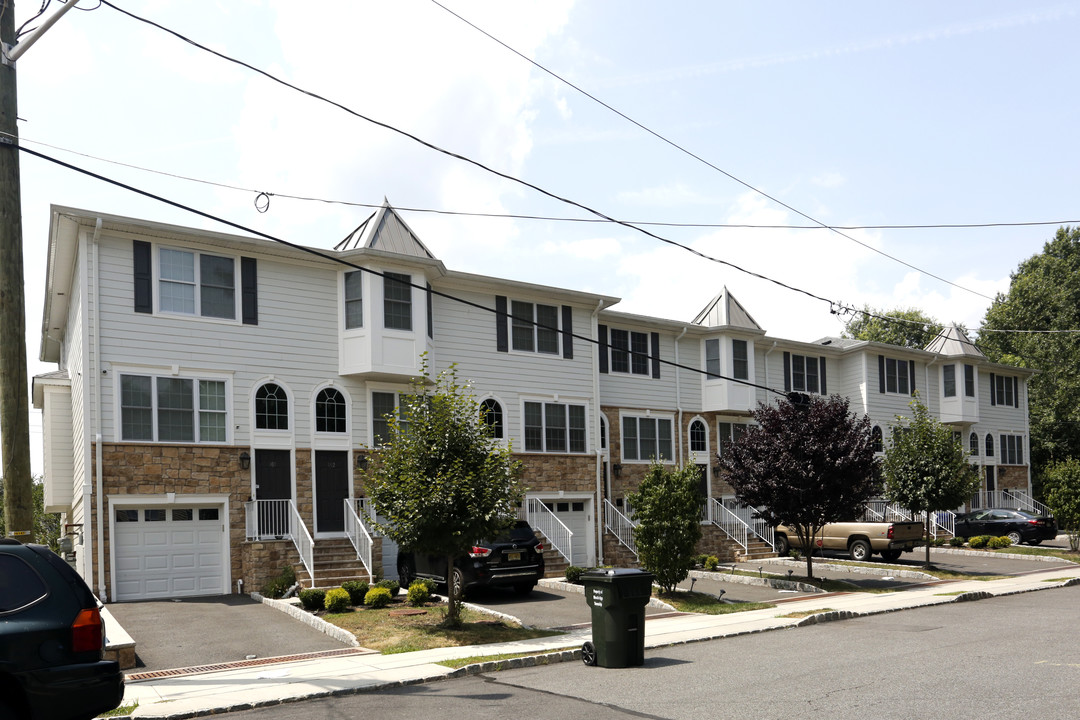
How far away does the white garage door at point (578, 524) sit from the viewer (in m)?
27.5

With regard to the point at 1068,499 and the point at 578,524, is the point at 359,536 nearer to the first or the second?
the point at 578,524

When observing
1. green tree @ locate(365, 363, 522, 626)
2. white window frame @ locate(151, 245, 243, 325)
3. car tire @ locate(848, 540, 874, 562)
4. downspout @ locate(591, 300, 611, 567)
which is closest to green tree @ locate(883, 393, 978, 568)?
car tire @ locate(848, 540, 874, 562)

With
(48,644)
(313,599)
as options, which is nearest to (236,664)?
(313,599)

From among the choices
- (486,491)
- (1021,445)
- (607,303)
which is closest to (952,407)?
(1021,445)

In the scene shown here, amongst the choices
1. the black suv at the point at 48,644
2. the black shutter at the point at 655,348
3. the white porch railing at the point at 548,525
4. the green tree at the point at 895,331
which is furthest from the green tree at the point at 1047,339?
the black suv at the point at 48,644

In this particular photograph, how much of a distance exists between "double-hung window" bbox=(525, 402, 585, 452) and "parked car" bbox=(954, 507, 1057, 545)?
17459mm

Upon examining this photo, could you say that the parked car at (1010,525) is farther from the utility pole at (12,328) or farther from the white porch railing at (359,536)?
the utility pole at (12,328)

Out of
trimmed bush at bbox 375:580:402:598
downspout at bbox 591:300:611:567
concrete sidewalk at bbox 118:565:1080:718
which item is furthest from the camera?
downspout at bbox 591:300:611:567

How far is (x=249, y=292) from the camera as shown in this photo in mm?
21828

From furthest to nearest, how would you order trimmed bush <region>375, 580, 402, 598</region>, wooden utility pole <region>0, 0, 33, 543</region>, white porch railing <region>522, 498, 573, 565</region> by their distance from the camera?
white porch railing <region>522, 498, 573, 565</region>
trimmed bush <region>375, 580, 402, 598</region>
wooden utility pole <region>0, 0, 33, 543</region>

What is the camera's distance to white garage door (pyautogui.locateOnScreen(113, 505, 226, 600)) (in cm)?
1953

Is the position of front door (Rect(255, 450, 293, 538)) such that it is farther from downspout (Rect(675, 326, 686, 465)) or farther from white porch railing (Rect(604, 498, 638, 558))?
downspout (Rect(675, 326, 686, 465))

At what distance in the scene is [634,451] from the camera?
30359mm

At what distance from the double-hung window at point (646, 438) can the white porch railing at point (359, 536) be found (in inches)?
411
